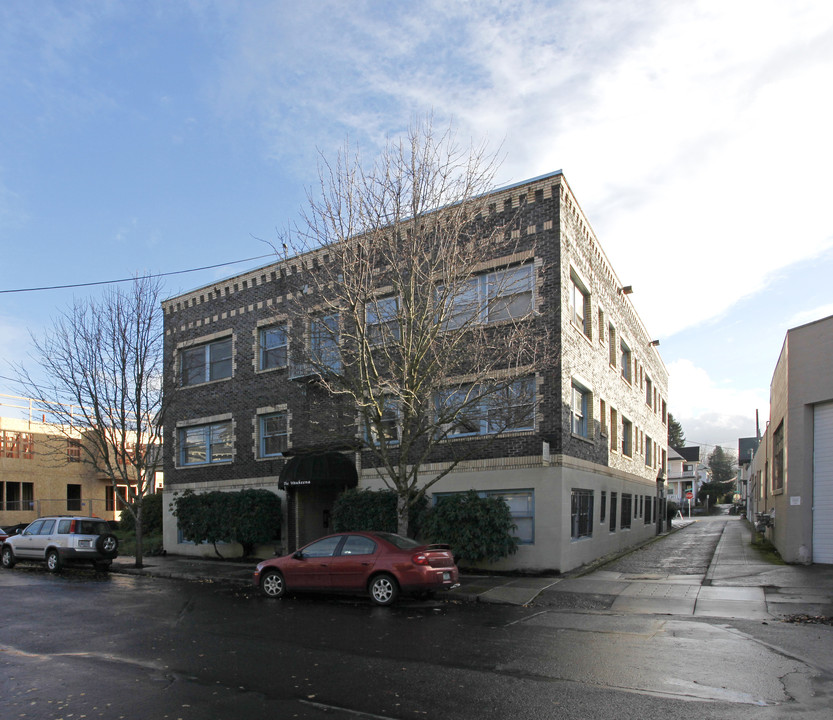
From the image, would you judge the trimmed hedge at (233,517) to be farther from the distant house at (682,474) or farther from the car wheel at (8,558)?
the distant house at (682,474)

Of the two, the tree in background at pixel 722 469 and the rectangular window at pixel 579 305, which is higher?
the rectangular window at pixel 579 305

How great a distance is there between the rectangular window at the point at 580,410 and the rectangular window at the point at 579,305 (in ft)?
5.82

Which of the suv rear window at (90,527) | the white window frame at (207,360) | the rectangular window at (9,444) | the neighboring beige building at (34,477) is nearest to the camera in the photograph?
the suv rear window at (90,527)

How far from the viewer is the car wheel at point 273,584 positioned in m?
13.9

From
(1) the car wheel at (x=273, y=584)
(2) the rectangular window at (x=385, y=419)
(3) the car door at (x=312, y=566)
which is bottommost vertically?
(1) the car wheel at (x=273, y=584)

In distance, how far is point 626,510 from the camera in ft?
83.7

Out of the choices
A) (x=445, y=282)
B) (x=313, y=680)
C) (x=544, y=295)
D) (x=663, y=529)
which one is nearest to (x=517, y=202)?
(x=544, y=295)

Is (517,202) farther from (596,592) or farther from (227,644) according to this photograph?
(227,644)

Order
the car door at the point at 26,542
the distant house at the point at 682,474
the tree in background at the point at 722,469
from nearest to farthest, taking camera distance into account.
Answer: the car door at the point at 26,542, the distant house at the point at 682,474, the tree in background at the point at 722,469

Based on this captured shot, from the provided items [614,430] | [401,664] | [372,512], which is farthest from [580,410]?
[401,664]

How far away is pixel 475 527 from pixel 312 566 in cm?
444

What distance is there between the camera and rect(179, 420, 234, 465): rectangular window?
2367cm

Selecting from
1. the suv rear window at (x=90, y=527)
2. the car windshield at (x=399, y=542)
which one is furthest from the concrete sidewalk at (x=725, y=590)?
the suv rear window at (x=90, y=527)

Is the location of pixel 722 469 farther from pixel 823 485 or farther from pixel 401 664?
pixel 401 664
